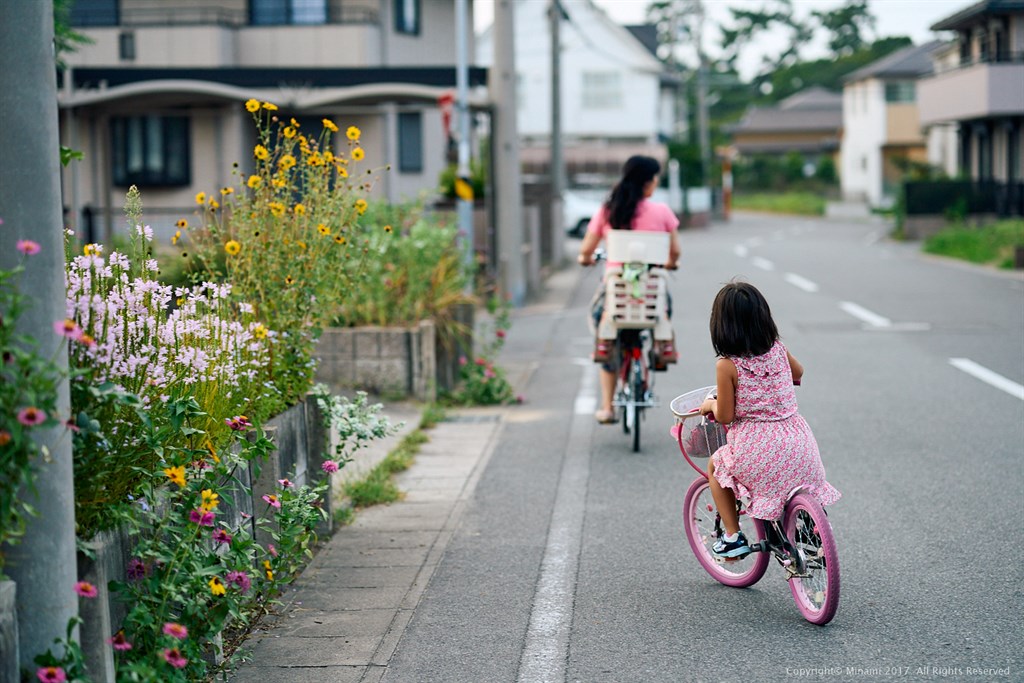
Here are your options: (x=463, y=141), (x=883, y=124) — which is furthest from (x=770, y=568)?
(x=883, y=124)

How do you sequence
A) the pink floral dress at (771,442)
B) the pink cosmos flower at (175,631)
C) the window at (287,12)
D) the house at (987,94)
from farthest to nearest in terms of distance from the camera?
1. the house at (987,94)
2. the window at (287,12)
3. the pink floral dress at (771,442)
4. the pink cosmos flower at (175,631)

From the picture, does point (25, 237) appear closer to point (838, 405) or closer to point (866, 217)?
point (838, 405)

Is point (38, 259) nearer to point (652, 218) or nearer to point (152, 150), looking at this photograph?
point (652, 218)

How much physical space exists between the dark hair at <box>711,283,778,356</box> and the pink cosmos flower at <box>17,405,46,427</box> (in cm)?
272

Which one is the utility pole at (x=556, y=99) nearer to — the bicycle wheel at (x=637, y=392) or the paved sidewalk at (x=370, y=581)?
the bicycle wheel at (x=637, y=392)

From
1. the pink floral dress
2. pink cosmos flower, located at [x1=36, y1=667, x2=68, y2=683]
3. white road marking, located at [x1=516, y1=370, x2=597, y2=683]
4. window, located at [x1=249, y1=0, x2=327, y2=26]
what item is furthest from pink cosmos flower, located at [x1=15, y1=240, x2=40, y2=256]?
window, located at [x1=249, y1=0, x2=327, y2=26]

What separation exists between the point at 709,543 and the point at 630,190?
351 centimetres

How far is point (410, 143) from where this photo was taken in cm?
2883

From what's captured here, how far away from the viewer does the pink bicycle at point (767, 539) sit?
4773 millimetres

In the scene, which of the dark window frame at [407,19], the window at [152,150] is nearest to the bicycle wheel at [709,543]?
the window at [152,150]

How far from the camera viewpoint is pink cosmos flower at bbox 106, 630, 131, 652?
364 centimetres

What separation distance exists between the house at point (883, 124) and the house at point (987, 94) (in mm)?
16664

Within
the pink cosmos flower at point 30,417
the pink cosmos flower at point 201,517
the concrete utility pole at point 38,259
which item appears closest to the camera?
the pink cosmos flower at point 30,417

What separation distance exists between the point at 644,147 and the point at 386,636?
53.1m
